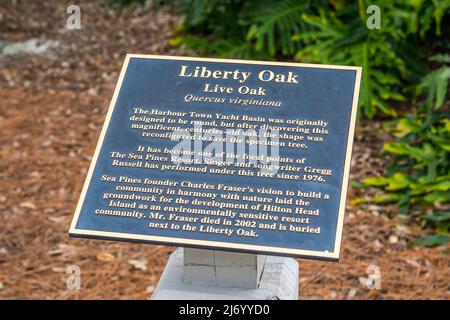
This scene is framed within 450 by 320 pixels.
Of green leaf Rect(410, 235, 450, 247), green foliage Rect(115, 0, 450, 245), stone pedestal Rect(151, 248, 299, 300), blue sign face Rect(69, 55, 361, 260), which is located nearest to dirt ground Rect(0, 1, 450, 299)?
green leaf Rect(410, 235, 450, 247)

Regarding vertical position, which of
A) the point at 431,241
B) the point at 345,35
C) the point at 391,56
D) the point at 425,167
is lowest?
the point at 431,241

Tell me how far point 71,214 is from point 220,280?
2131 millimetres

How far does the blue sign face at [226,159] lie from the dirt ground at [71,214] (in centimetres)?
141

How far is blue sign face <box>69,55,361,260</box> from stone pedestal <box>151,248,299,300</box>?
329mm

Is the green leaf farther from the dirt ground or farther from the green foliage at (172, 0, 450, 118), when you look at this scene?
the green foliage at (172, 0, 450, 118)

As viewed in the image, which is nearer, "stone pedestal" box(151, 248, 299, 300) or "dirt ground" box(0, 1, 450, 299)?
"stone pedestal" box(151, 248, 299, 300)

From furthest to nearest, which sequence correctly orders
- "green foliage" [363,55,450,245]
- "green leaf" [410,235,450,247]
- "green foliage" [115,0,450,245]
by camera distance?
"green foliage" [115,0,450,245], "green foliage" [363,55,450,245], "green leaf" [410,235,450,247]

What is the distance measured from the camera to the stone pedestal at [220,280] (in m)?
2.88

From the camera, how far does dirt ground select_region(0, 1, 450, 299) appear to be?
4.00 m

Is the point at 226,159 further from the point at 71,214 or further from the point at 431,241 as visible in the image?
the point at 71,214

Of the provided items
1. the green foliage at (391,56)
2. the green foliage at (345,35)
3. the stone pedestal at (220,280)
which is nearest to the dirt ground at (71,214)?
the green foliage at (391,56)

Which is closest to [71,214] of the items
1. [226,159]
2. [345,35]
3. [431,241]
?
[226,159]

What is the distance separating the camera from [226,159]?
8.98ft

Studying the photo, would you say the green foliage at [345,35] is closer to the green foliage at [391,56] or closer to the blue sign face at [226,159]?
the green foliage at [391,56]
